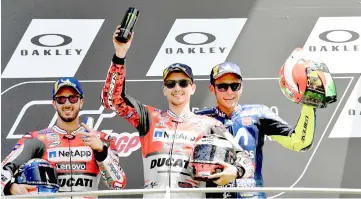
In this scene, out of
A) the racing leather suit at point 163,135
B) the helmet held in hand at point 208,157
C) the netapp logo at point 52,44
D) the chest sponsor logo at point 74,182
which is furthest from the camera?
the netapp logo at point 52,44

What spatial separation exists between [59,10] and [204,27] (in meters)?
0.87

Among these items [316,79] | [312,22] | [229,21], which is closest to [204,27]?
[229,21]

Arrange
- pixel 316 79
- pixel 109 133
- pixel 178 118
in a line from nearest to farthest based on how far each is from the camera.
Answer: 1. pixel 316 79
2. pixel 178 118
3. pixel 109 133

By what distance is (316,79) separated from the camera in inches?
Answer: 179

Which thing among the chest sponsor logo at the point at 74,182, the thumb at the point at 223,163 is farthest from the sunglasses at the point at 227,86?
the chest sponsor logo at the point at 74,182

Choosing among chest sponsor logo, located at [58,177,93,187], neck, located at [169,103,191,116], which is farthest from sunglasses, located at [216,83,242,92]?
chest sponsor logo, located at [58,177,93,187]

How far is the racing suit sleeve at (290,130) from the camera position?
4840 millimetres

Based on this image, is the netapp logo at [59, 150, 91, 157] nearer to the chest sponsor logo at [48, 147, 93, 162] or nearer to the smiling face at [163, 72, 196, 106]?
the chest sponsor logo at [48, 147, 93, 162]

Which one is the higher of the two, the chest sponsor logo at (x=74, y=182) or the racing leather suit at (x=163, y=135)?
the racing leather suit at (x=163, y=135)

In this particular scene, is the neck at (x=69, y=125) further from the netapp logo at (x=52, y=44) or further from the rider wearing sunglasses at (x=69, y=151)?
the netapp logo at (x=52, y=44)

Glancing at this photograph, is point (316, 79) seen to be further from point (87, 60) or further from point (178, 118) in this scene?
point (87, 60)

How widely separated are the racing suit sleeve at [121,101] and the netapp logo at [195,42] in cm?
57

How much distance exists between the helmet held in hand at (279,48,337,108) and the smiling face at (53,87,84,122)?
111cm

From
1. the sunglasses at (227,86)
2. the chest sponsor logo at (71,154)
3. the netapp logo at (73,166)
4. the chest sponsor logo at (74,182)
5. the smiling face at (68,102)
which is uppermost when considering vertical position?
the sunglasses at (227,86)
